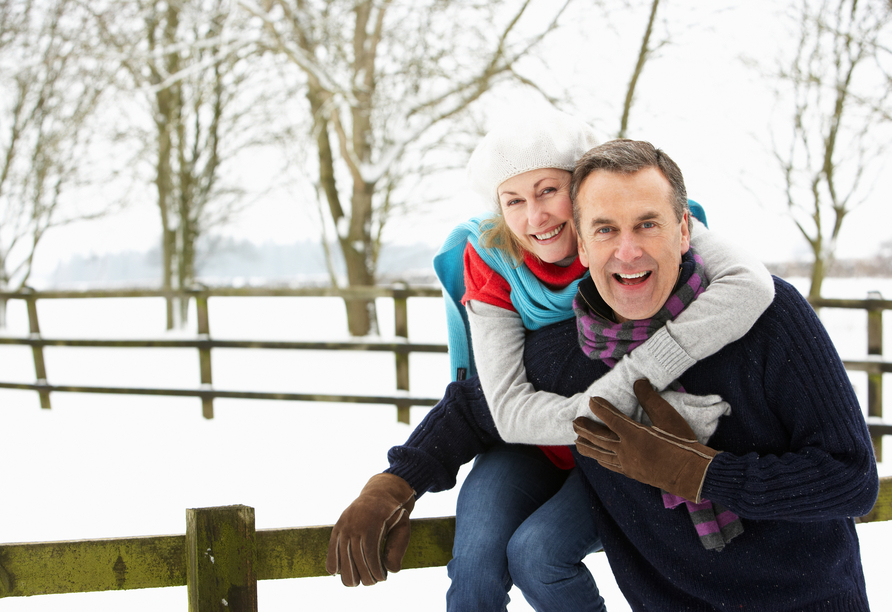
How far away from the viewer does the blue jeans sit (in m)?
1.33

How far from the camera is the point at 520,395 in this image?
1445 mm

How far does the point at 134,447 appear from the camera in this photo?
14.5 ft

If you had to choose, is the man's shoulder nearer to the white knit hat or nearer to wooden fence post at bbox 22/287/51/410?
the white knit hat

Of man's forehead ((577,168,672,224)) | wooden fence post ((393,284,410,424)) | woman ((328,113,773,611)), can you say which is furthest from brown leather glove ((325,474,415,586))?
wooden fence post ((393,284,410,424))

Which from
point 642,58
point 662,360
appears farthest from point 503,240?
point 642,58

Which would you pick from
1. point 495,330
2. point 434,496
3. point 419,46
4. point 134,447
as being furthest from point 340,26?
point 495,330

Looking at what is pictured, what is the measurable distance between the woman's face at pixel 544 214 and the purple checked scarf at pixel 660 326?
20cm

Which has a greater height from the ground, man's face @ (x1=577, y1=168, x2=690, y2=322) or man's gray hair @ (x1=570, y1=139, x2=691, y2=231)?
man's gray hair @ (x1=570, y1=139, x2=691, y2=231)

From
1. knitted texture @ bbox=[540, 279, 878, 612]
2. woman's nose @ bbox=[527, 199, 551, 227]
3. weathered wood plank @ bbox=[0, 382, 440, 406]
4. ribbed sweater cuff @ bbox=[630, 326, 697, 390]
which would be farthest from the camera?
weathered wood plank @ bbox=[0, 382, 440, 406]

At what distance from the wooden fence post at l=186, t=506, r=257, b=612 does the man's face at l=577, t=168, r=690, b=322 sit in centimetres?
87

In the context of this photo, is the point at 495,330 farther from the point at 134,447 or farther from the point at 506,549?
the point at 134,447

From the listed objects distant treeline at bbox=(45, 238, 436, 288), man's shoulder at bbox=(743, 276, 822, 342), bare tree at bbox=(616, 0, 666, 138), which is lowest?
distant treeline at bbox=(45, 238, 436, 288)

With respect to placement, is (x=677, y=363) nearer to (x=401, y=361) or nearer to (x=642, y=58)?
(x=401, y=361)

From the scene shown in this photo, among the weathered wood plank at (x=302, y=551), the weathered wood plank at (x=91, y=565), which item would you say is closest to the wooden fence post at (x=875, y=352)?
the weathered wood plank at (x=302, y=551)
